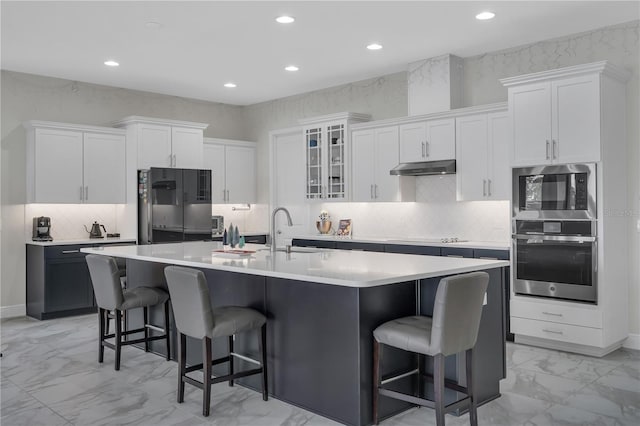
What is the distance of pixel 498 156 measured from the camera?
5531mm

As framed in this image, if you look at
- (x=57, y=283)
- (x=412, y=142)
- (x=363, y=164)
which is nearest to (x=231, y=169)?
(x=363, y=164)

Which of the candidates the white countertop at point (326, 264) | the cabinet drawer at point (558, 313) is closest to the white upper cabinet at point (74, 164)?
the white countertop at point (326, 264)

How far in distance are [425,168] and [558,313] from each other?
198 cm

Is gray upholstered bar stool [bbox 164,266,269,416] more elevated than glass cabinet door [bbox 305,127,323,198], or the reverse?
glass cabinet door [bbox 305,127,323,198]

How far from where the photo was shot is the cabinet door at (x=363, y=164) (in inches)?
263

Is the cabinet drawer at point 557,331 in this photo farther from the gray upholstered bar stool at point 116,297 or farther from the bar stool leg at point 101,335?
the bar stool leg at point 101,335

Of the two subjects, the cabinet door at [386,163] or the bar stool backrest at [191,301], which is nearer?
the bar stool backrest at [191,301]

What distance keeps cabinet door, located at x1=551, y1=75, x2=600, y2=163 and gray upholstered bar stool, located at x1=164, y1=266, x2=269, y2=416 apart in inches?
117

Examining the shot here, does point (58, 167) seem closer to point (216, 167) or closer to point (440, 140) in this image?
point (216, 167)

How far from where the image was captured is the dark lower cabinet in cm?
633

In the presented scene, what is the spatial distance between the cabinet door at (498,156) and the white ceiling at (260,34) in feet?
2.61

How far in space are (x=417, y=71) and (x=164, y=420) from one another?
4.56 metres

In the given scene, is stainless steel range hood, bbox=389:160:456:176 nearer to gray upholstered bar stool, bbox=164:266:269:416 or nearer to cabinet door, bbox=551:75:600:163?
cabinet door, bbox=551:75:600:163

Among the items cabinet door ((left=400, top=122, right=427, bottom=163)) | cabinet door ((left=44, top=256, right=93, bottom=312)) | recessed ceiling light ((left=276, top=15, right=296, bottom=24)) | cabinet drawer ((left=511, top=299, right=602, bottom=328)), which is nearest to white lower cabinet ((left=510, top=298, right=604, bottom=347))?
cabinet drawer ((left=511, top=299, right=602, bottom=328))
